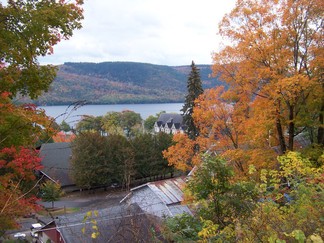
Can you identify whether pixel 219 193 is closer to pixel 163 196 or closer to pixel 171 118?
pixel 163 196

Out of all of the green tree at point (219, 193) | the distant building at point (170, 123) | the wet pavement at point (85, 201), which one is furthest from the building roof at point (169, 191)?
the distant building at point (170, 123)

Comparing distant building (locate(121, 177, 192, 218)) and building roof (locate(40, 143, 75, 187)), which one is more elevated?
distant building (locate(121, 177, 192, 218))

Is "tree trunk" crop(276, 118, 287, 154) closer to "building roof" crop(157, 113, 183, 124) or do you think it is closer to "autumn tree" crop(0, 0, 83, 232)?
"autumn tree" crop(0, 0, 83, 232)

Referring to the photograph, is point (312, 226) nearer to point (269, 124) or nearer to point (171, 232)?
point (171, 232)

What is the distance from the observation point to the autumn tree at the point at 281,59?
10.6 m

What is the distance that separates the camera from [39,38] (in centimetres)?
591

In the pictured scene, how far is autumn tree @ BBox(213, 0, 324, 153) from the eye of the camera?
1060cm

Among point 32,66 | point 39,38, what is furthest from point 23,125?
point 39,38

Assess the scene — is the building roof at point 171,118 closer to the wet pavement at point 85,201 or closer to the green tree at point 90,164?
the green tree at point 90,164

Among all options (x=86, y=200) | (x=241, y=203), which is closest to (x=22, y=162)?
(x=241, y=203)

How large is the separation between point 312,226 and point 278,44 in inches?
326

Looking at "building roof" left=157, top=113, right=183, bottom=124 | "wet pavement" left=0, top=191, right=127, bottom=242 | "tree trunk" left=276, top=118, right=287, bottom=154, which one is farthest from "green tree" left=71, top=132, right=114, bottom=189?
"building roof" left=157, top=113, right=183, bottom=124

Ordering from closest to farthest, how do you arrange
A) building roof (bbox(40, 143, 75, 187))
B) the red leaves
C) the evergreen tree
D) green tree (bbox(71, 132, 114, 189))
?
the red leaves < the evergreen tree < green tree (bbox(71, 132, 114, 189)) < building roof (bbox(40, 143, 75, 187))

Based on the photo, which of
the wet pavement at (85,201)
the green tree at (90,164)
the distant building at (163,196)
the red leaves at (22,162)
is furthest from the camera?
Answer: the green tree at (90,164)
